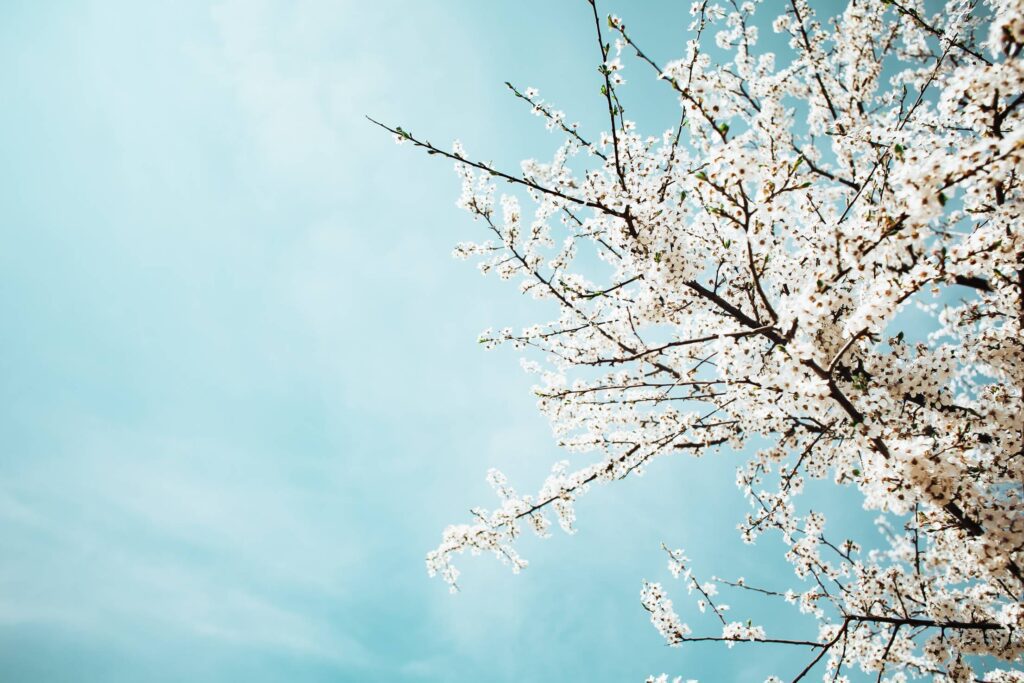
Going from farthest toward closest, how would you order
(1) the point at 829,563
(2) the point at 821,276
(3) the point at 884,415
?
(1) the point at 829,563
(3) the point at 884,415
(2) the point at 821,276

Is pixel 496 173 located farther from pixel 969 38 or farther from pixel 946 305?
pixel 969 38

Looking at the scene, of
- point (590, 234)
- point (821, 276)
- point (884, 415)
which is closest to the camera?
point (821, 276)

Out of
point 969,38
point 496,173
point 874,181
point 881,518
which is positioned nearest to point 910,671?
point 881,518

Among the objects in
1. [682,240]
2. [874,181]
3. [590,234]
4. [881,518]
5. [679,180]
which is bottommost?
[881,518]

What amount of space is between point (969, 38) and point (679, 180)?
6.39 m

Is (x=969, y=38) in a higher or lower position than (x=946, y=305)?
higher

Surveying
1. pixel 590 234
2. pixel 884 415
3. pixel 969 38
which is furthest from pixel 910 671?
pixel 969 38

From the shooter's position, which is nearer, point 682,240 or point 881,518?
point 682,240

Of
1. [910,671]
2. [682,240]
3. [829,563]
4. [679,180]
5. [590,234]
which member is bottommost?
[910,671]

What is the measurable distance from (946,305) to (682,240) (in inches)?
204

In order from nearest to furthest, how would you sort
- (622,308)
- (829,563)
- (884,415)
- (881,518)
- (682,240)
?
1. (884,415)
2. (682,240)
3. (622,308)
4. (829,563)
5. (881,518)

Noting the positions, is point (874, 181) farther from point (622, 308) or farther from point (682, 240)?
point (622, 308)

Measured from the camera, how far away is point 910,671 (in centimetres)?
625

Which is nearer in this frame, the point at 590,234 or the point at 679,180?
the point at 679,180
